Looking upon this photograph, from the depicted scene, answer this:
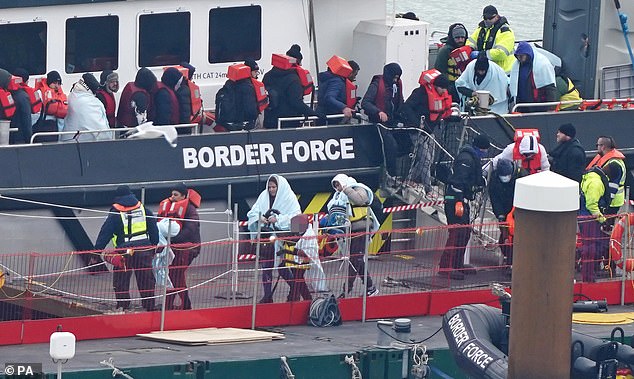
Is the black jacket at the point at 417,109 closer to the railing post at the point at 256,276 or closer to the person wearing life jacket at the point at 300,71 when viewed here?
the person wearing life jacket at the point at 300,71

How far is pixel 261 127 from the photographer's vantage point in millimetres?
19797

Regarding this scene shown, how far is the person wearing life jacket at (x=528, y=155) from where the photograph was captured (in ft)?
60.5

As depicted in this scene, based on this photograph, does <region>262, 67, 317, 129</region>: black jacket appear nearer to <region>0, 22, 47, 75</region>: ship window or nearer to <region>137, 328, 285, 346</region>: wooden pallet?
<region>0, 22, 47, 75</region>: ship window

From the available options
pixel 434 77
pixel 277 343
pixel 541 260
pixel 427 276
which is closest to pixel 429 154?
pixel 434 77

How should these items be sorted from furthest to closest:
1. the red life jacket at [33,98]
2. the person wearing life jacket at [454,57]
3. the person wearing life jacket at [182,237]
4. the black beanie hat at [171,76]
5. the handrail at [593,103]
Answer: the person wearing life jacket at [454,57] < the handrail at [593,103] < the black beanie hat at [171,76] < the red life jacket at [33,98] < the person wearing life jacket at [182,237]

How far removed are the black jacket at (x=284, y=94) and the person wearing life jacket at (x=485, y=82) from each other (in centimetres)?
166

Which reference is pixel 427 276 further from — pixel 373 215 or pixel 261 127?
pixel 261 127

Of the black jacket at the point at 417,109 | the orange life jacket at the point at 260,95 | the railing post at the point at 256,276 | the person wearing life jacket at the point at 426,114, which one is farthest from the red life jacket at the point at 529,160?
the railing post at the point at 256,276

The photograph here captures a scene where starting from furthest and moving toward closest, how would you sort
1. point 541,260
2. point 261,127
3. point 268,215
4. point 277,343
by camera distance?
point 261,127 → point 268,215 → point 277,343 → point 541,260

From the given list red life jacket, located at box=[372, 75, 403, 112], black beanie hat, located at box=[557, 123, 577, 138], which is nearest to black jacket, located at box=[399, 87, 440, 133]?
red life jacket, located at box=[372, 75, 403, 112]

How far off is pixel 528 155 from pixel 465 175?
0.68 metres

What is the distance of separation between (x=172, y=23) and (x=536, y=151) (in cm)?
375

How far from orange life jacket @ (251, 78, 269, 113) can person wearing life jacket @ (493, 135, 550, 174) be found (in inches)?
90.3

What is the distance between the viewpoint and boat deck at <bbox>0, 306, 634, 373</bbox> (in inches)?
597
